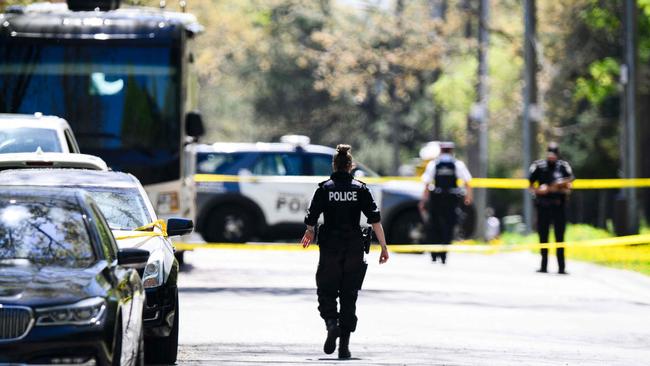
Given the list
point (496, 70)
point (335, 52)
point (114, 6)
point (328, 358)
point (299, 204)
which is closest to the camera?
point (328, 358)

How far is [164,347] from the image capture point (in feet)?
41.2

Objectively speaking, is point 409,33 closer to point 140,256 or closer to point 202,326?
point 202,326

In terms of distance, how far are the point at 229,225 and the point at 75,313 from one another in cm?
1953

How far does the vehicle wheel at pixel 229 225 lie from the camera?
2870cm

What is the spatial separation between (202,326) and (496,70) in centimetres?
4477

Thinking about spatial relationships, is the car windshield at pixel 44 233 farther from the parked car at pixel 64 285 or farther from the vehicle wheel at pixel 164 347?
the vehicle wheel at pixel 164 347

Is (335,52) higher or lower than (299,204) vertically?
higher

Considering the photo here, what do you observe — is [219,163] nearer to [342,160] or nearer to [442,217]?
[442,217]

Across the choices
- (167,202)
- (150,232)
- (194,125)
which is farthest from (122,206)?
(194,125)

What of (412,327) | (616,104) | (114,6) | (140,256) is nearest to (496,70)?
(616,104)

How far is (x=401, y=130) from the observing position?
64.4 m

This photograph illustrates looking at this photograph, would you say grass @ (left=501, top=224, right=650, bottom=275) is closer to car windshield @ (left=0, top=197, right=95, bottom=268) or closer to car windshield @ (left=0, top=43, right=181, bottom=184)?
car windshield @ (left=0, top=43, right=181, bottom=184)

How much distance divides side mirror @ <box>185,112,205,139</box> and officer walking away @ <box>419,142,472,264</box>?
14.0ft

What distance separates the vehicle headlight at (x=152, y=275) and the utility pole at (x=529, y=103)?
74.4ft
